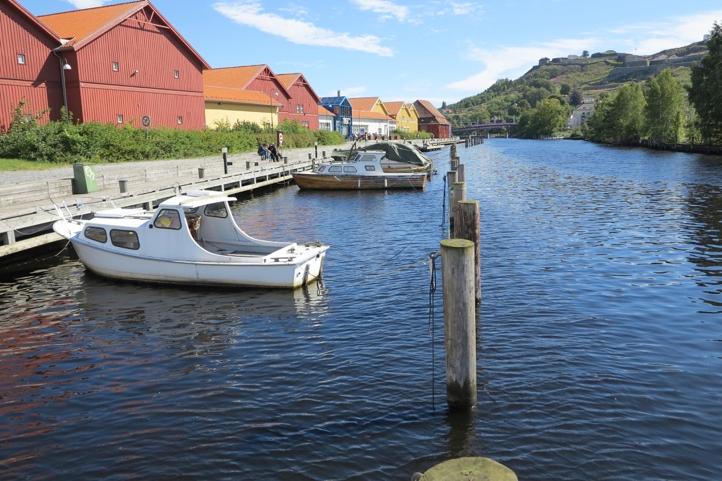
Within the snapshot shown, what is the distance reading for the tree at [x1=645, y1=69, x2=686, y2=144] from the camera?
82.6 meters

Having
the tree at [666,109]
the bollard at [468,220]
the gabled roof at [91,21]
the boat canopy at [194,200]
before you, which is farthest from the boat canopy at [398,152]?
the tree at [666,109]

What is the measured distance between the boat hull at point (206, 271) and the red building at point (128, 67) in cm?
2951

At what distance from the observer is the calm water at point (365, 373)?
315 inches

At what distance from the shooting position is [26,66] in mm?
38781

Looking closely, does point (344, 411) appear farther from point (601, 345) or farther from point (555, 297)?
point (555, 297)

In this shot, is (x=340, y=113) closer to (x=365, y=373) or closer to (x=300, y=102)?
(x=300, y=102)

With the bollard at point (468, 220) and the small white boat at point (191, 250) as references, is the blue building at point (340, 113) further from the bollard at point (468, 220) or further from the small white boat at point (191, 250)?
the bollard at point (468, 220)

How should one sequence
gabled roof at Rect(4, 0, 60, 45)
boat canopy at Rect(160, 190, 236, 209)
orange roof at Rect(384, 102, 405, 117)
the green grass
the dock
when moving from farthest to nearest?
orange roof at Rect(384, 102, 405, 117) < gabled roof at Rect(4, 0, 60, 45) < the green grass < the dock < boat canopy at Rect(160, 190, 236, 209)

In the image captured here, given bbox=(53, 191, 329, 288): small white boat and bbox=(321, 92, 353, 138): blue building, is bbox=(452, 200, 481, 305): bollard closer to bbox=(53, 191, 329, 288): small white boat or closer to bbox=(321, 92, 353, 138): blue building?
bbox=(53, 191, 329, 288): small white boat

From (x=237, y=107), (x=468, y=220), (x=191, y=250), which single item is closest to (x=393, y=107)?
(x=237, y=107)

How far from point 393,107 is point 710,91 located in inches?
3068

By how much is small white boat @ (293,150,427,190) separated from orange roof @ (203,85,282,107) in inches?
865

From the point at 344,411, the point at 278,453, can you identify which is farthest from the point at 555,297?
the point at 278,453

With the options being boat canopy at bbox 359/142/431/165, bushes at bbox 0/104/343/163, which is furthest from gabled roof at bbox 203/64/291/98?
boat canopy at bbox 359/142/431/165
